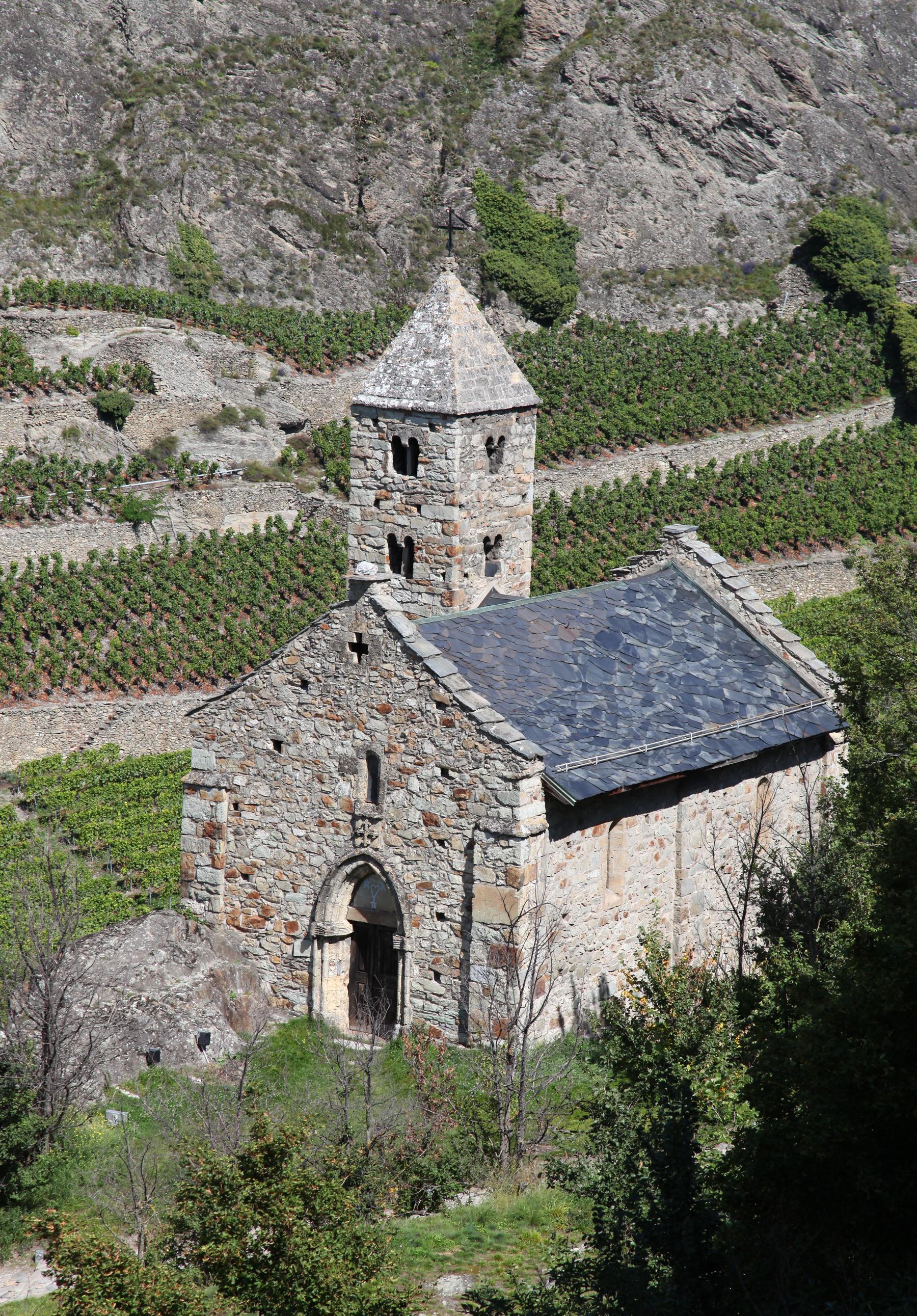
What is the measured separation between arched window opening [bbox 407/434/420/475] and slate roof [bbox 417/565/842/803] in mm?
2347

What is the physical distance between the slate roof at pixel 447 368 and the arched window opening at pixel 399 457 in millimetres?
439

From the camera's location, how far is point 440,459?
21.6m

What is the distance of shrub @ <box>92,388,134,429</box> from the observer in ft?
168

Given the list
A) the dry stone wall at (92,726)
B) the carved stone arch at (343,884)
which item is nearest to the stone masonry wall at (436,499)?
the carved stone arch at (343,884)

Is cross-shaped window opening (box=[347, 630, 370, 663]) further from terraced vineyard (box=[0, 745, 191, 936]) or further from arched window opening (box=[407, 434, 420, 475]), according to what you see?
terraced vineyard (box=[0, 745, 191, 936])

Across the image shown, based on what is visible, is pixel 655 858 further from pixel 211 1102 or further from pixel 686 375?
pixel 686 375

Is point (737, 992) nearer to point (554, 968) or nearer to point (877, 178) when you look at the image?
point (554, 968)

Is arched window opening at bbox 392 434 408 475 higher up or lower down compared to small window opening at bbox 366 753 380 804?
higher up

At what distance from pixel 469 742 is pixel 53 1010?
206 inches

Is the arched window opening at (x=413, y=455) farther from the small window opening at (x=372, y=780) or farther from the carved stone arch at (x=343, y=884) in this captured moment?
the carved stone arch at (x=343, y=884)

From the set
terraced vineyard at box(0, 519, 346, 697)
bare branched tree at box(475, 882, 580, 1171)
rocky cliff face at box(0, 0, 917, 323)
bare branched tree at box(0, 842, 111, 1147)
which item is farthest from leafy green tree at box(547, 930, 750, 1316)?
rocky cliff face at box(0, 0, 917, 323)

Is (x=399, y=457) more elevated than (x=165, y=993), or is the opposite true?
(x=399, y=457)

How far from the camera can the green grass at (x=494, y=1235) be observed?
14453 millimetres

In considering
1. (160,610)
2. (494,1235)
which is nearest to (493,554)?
(494,1235)
